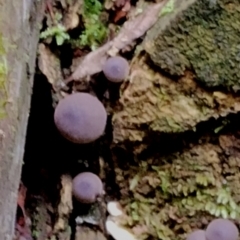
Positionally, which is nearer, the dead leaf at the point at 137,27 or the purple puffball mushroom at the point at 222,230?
the purple puffball mushroom at the point at 222,230

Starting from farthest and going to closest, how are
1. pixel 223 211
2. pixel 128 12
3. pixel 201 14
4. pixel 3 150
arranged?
pixel 128 12 → pixel 223 211 → pixel 201 14 → pixel 3 150

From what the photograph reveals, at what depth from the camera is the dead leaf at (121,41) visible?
2.21 metres

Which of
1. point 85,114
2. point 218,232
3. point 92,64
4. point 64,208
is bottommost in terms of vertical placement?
point 218,232

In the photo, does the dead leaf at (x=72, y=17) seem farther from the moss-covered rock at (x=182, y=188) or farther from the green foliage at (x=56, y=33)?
the moss-covered rock at (x=182, y=188)

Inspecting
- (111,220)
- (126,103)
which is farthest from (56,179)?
(126,103)

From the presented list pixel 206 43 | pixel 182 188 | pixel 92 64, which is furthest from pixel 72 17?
pixel 182 188

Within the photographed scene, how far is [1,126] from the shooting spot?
169 centimetres

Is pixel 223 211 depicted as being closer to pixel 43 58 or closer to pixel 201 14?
pixel 201 14

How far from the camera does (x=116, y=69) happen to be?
2.10 m

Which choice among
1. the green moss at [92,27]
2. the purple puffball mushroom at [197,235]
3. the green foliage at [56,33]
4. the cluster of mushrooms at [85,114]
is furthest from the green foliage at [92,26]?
the purple puffball mushroom at [197,235]

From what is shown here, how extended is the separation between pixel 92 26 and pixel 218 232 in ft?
3.69

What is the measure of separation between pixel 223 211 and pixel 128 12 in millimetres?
1034

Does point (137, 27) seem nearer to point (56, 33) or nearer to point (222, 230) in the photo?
point (56, 33)

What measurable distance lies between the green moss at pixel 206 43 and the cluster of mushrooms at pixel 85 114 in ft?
0.61
